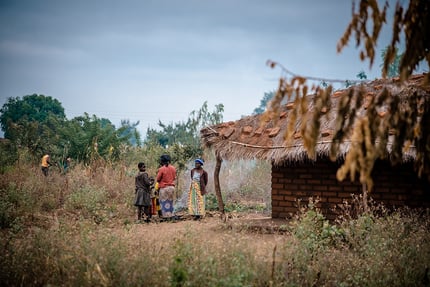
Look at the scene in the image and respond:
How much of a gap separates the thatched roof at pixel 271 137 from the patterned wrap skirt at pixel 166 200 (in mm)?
1575

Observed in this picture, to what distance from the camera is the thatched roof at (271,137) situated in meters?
9.23

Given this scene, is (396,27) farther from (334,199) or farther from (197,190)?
(197,190)

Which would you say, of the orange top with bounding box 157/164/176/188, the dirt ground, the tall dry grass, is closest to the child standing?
the orange top with bounding box 157/164/176/188

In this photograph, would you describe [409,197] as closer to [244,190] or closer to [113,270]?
[113,270]

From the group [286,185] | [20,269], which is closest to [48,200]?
[286,185]

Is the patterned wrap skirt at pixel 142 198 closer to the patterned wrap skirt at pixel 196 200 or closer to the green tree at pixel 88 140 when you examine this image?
the patterned wrap skirt at pixel 196 200

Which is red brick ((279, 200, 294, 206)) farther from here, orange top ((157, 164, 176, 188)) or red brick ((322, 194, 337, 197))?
orange top ((157, 164, 176, 188))

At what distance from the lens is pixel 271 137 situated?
10.2 m

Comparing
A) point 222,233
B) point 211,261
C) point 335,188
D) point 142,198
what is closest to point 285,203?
point 335,188

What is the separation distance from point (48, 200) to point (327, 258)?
29.1 ft

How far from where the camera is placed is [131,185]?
14891 mm

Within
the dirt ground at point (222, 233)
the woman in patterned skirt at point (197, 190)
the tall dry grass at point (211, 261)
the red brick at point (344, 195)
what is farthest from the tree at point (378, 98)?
the woman in patterned skirt at point (197, 190)

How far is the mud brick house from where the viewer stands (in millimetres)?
9000

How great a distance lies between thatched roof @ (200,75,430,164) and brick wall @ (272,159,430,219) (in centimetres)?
69
